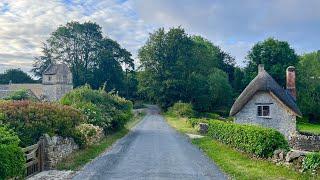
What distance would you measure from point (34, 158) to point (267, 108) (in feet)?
90.4

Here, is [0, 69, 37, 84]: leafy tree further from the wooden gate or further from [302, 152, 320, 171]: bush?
[302, 152, 320, 171]: bush

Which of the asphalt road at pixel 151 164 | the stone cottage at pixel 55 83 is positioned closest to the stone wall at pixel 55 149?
the asphalt road at pixel 151 164

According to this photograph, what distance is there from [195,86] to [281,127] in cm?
4478

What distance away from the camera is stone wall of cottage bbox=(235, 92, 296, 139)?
39031mm

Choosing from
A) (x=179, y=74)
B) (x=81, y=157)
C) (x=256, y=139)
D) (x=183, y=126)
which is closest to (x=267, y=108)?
(x=183, y=126)

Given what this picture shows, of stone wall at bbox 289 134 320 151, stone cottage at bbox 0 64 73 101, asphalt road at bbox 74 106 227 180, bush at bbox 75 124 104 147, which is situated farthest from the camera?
stone cottage at bbox 0 64 73 101

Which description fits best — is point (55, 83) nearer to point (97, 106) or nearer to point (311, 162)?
point (97, 106)

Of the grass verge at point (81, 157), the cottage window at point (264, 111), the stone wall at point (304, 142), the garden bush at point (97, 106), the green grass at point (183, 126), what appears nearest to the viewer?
the grass verge at point (81, 157)

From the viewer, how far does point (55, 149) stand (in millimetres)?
18219

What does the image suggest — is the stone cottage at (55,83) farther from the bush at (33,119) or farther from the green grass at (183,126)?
the bush at (33,119)

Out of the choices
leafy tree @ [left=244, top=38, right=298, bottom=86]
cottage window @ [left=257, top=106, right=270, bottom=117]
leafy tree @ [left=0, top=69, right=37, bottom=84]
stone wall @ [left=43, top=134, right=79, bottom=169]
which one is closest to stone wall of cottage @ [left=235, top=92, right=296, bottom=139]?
cottage window @ [left=257, top=106, right=270, bottom=117]

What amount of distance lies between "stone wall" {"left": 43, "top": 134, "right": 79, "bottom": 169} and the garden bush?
9.52 metres

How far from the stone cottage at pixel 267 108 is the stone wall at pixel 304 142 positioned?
1046mm

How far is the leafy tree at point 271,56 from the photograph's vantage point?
257 feet
